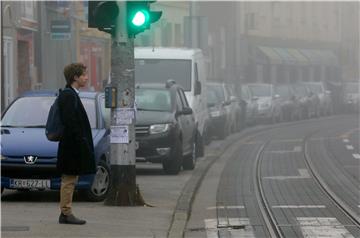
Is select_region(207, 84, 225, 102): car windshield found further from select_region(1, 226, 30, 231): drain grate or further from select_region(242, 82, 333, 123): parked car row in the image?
select_region(1, 226, 30, 231): drain grate

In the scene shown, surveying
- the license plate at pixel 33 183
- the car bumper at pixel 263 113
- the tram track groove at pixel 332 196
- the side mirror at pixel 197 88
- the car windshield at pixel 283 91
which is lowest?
the car bumper at pixel 263 113

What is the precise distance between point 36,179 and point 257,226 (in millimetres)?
3207

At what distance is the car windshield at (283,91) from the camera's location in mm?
42134

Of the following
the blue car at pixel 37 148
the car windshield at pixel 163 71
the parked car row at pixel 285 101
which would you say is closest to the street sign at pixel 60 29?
the car windshield at pixel 163 71

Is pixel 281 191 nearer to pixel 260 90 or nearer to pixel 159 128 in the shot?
pixel 159 128

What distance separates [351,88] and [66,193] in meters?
42.9

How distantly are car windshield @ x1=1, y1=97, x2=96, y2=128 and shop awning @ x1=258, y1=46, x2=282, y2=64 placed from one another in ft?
145

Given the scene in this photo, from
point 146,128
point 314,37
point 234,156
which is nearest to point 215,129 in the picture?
point 234,156

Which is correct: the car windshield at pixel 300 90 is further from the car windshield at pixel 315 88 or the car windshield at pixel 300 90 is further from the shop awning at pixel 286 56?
the shop awning at pixel 286 56

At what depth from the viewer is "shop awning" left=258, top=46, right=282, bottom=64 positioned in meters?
58.2

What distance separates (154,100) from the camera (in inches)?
746

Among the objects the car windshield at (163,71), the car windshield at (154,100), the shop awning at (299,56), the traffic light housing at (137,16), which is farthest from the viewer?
the shop awning at (299,56)

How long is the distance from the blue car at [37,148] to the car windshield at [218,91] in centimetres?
1503

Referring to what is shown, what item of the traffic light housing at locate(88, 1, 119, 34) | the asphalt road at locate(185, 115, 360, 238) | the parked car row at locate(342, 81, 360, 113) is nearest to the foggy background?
the parked car row at locate(342, 81, 360, 113)
